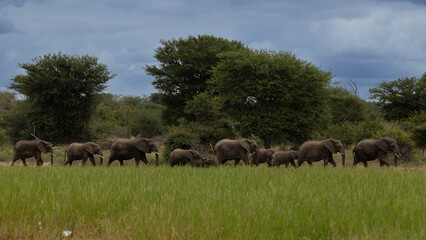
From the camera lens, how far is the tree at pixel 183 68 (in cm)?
5019

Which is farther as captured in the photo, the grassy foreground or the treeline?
the treeline

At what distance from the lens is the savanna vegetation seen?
17.1 feet

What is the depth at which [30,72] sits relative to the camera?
132ft

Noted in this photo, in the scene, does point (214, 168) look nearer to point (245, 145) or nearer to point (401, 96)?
point (245, 145)

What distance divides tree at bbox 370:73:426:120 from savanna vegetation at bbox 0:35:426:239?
20cm

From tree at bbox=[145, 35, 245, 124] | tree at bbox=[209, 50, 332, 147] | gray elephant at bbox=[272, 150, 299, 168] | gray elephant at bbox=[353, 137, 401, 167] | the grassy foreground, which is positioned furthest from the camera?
tree at bbox=[145, 35, 245, 124]

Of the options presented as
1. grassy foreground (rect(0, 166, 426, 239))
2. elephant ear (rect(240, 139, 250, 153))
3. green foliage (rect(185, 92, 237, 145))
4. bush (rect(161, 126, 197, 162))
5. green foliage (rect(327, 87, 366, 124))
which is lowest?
grassy foreground (rect(0, 166, 426, 239))

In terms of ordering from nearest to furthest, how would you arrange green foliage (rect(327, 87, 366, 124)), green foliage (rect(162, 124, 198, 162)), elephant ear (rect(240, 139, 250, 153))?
elephant ear (rect(240, 139, 250, 153)) → green foliage (rect(162, 124, 198, 162)) → green foliage (rect(327, 87, 366, 124))

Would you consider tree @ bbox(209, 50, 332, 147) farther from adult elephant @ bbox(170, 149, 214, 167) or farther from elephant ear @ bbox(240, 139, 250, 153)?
adult elephant @ bbox(170, 149, 214, 167)

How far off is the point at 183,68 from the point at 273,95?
18722 millimetres

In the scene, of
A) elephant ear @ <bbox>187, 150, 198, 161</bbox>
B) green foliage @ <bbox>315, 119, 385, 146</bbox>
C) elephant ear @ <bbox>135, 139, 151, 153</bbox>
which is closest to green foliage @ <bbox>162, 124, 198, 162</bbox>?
elephant ear @ <bbox>135, 139, 151, 153</bbox>

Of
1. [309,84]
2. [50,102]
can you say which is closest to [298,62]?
[309,84]

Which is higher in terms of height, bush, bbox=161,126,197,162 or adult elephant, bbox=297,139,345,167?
bush, bbox=161,126,197,162

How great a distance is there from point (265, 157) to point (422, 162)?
16.2 m
